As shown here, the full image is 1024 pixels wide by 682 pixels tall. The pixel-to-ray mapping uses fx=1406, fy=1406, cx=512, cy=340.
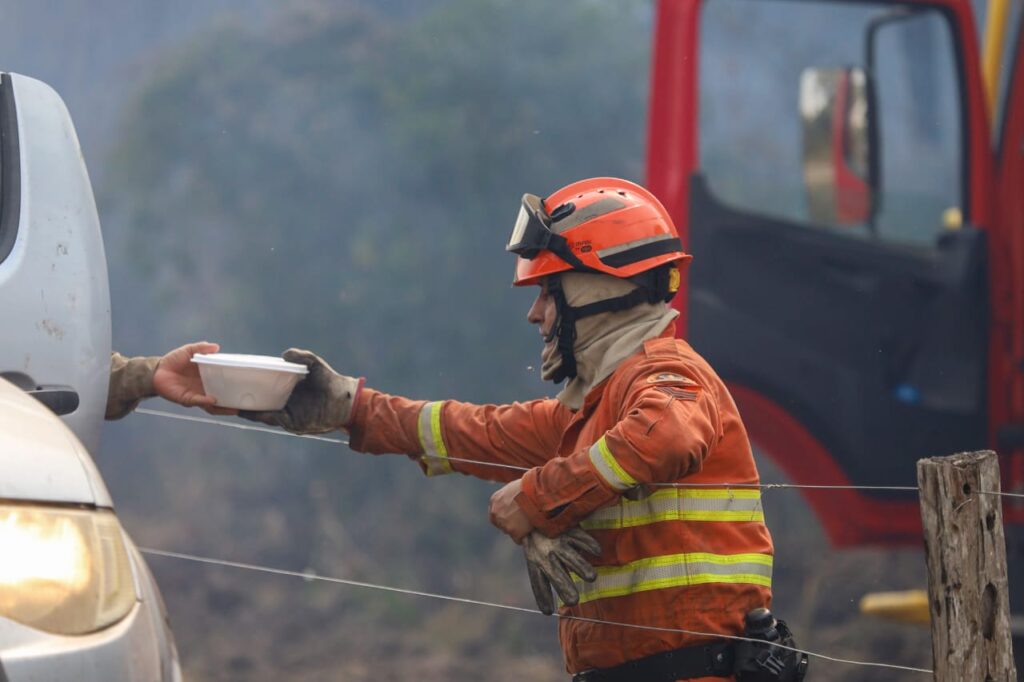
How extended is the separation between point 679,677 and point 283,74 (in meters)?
6.42

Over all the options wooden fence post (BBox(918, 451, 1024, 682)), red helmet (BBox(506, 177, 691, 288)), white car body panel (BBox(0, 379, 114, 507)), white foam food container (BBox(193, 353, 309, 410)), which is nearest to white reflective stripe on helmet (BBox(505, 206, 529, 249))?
red helmet (BBox(506, 177, 691, 288))

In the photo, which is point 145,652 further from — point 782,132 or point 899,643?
point 899,643

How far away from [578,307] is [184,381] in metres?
0.98

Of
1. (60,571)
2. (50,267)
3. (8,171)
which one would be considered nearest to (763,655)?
(60,571)

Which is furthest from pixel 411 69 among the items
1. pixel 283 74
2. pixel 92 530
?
pixel 92 530

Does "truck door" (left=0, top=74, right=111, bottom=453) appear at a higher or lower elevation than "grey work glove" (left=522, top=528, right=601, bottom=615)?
higher

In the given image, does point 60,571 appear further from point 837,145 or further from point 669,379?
point 837,145

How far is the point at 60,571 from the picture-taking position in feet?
6.25

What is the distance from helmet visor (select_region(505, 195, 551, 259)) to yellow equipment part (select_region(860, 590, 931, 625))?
3.89 meters

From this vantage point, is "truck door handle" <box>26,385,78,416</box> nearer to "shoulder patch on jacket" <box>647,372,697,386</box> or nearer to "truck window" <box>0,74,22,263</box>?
"truck window" <box>0,74,22,263</box>

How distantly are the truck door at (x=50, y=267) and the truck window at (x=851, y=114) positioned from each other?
313 cm

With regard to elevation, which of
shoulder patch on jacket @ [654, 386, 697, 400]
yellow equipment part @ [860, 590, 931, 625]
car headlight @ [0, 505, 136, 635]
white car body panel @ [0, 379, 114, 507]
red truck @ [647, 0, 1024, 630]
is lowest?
yellow equipment part @ [860, 590, 931, 625]

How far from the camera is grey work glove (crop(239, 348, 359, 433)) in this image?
338 centimetres

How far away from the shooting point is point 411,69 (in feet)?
26.1
